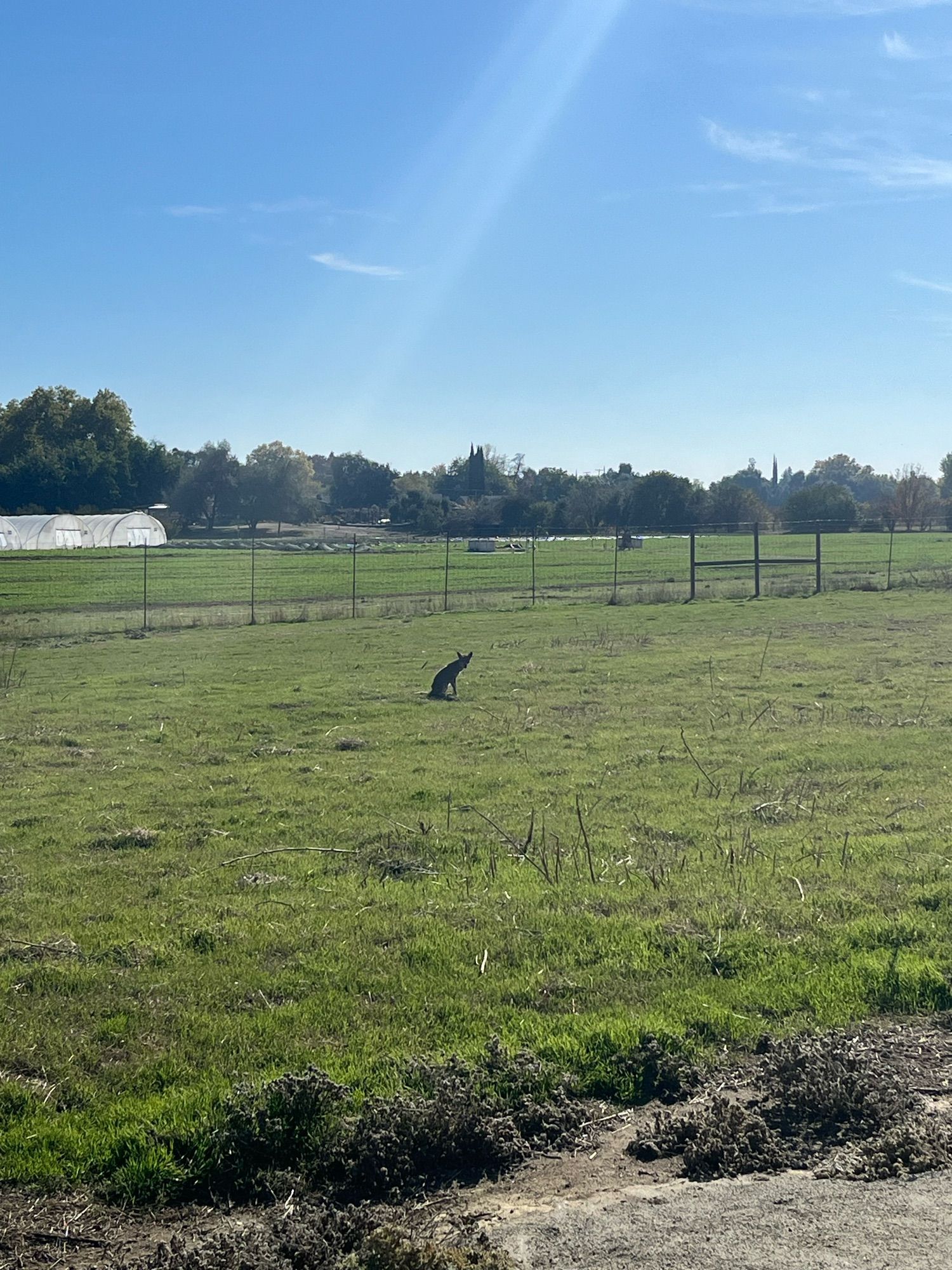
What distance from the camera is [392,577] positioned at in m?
44.8

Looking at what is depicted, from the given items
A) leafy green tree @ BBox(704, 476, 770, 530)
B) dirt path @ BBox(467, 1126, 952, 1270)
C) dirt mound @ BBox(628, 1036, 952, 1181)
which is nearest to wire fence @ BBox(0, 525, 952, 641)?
leafy green tree @ BBox(704, 476, 770, 530)

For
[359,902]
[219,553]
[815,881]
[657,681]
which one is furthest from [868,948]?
[219,553]

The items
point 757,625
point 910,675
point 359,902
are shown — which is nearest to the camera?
point 359,902

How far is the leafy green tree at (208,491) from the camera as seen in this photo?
89000 mm

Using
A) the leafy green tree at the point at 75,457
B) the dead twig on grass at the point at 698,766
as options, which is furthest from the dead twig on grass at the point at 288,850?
the leafy green tree at the point at 75,457

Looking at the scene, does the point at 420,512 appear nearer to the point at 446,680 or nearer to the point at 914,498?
the point at 914,498

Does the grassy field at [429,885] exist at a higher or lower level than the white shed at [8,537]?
lower

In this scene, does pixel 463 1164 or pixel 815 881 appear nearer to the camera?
pixel 463 1164

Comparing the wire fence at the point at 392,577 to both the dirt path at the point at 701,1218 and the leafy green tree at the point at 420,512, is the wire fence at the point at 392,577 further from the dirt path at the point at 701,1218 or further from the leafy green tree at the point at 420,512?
the dirt path at the point at 701,1218

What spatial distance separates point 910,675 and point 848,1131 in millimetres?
13340

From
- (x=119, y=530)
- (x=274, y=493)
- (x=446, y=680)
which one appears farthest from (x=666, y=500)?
(x=446, y=680)

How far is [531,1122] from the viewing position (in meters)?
4.25

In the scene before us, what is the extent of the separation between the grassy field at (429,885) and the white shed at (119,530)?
5658 cm

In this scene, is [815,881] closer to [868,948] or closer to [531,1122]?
[868,948]
